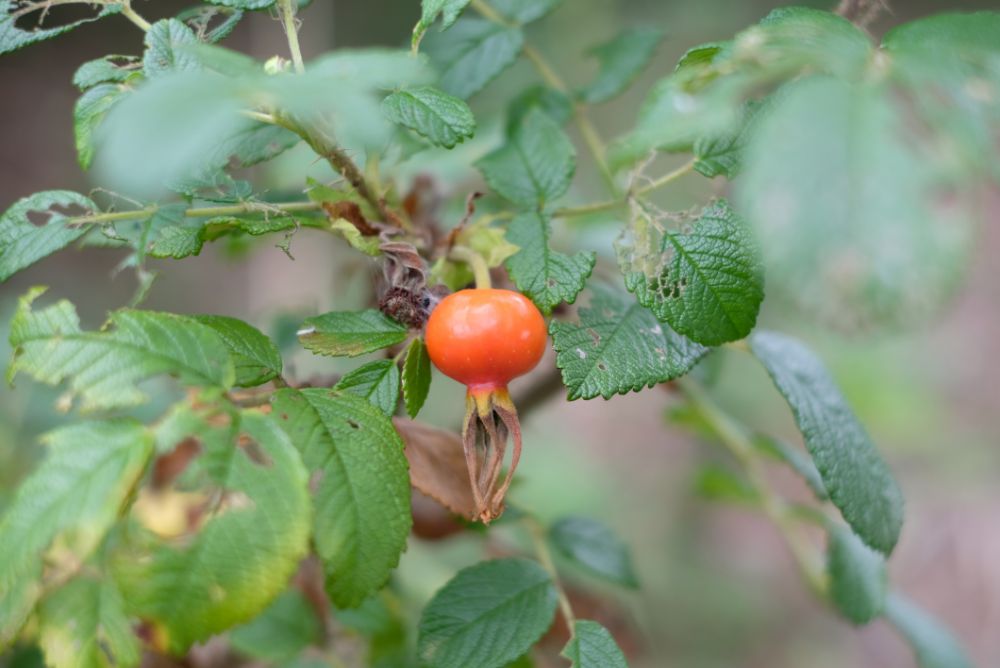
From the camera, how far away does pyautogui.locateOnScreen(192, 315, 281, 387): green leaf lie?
80cm

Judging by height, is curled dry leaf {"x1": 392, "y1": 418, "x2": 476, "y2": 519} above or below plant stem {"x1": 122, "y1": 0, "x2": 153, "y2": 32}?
below

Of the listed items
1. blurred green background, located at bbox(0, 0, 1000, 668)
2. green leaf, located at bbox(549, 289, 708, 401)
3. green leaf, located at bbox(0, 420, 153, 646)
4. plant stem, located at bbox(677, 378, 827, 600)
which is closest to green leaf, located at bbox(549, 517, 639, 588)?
plant stem, located at bbox(677, 378, 827, 600)

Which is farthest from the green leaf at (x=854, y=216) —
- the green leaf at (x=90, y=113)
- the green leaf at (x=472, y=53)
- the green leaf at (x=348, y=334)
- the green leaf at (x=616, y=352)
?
the green leaf at (x=472, y=53)

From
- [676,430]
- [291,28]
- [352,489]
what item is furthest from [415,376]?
Answer: [676,430]

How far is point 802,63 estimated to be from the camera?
1.90 feet

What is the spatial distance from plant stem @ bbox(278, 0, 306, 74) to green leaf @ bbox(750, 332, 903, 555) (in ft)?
1.97

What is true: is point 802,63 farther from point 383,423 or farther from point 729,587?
point 729,587

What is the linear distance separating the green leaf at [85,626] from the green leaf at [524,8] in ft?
2.96

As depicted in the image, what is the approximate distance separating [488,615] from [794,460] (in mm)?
572

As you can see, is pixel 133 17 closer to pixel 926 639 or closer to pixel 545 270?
pixel 545 270

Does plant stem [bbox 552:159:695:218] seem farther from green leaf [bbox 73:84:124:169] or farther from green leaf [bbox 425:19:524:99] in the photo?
green leaf [bbox 73:84:124:169]

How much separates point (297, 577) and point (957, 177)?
3.69ft

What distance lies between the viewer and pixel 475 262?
94cm

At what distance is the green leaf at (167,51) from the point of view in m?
0.78
